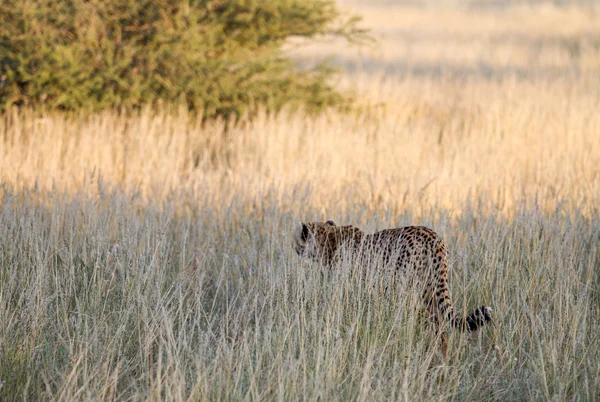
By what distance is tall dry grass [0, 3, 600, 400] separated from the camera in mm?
3400

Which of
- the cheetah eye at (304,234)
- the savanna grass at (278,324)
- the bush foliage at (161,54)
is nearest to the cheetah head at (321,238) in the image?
Answer: the cheetah eye at (304,234)

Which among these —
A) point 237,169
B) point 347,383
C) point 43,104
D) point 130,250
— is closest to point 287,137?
point 237,169

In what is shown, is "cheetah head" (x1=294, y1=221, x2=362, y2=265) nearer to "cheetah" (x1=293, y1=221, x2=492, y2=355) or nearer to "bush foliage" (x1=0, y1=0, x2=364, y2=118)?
"cheetah" (x1=293, y1=221, x2=492, y2=355)

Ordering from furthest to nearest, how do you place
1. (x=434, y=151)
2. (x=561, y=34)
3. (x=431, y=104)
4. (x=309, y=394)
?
1. (x=561, y=34)
2. (x=431, y=104)
3. (x=434, y=151)
4. (x=309, y=394)

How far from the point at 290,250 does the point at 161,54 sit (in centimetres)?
514

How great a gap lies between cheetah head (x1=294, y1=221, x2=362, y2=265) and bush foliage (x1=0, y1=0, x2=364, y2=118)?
458 cm

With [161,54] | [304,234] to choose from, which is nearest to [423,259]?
[304,234]

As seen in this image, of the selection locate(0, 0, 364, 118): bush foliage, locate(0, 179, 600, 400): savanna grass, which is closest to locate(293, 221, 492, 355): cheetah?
locate(0, 179, 600, 400): savanna grass

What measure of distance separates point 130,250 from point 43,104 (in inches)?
189

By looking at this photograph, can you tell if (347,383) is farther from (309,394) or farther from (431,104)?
(431,104)

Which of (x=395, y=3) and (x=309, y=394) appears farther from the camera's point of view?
(x=395, y=3)

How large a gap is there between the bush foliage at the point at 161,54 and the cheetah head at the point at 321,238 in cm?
458

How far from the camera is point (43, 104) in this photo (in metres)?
8.41

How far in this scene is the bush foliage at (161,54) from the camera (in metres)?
8.45
